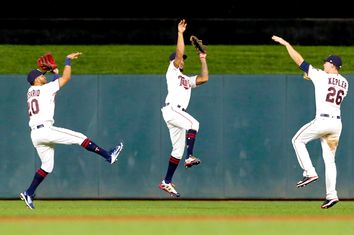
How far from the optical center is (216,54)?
26.6 metres

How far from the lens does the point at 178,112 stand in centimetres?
2034

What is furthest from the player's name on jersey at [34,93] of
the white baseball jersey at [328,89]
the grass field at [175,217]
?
the white baseball jersey at [328,89]

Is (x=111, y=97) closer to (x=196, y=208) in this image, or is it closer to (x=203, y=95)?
(x=203, y=95)

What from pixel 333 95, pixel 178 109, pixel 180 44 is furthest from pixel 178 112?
pixel 333 95

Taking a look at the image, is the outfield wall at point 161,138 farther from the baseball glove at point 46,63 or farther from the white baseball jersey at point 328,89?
the white baseball jersey at point 328,89

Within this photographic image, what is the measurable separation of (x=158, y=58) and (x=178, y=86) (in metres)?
5.71

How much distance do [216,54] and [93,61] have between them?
2528 millimetres

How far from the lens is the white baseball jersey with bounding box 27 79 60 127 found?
63.2 ft

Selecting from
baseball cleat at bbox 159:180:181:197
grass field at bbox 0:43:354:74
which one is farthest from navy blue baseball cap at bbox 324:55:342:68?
grass field at bbox 0:43:354:74

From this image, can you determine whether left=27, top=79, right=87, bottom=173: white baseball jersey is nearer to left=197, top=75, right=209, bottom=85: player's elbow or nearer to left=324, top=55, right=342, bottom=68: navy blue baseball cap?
left=197, top=75, right=209, bottom=85: player's elbow

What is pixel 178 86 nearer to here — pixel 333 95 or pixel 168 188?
pixel 168 188
